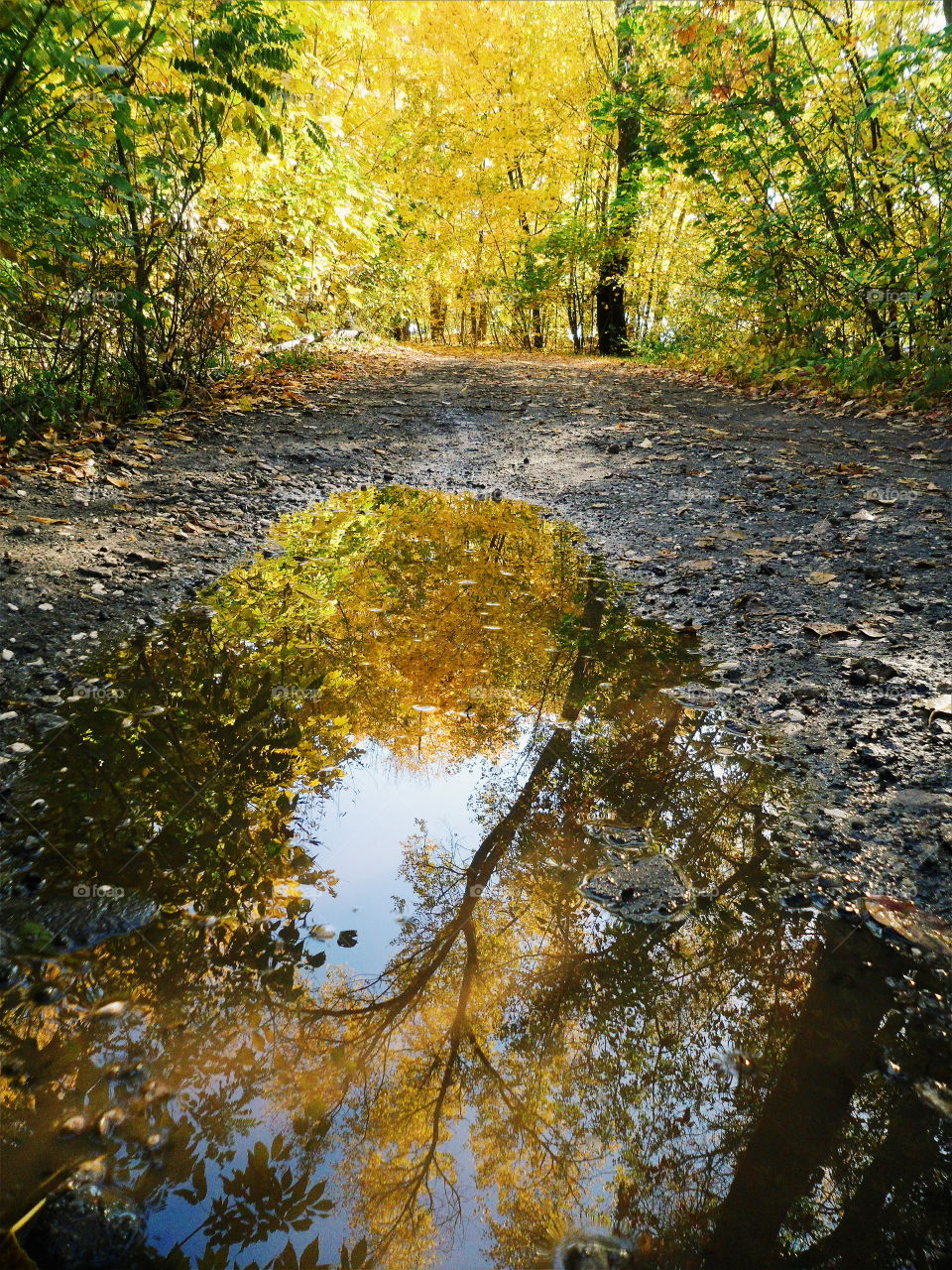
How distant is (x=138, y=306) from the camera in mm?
5539

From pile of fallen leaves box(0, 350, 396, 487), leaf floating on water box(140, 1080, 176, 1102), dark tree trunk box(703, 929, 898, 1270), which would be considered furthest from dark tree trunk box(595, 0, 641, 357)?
leaf floating on water box(140, 1080, 176, 1102)

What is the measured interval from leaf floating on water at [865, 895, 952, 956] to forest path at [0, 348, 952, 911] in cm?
5

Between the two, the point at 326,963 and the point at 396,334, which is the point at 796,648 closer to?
the point at 326,963

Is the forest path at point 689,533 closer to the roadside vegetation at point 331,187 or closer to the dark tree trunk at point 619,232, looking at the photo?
the roadside vegetation at point 331,187

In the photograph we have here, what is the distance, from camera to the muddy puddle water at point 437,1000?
48.4 inches

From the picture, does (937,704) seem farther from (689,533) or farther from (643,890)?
(689,533)

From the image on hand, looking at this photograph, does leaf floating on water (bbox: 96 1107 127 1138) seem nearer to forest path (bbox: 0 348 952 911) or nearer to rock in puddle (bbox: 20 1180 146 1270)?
rock in puddle (bbox: 20 1180 146 1270)

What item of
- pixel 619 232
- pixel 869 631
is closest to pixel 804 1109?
pixel 869 631

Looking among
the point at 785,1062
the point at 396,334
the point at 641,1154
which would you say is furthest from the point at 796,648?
the point at 396,334

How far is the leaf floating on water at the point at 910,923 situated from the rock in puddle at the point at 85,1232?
1.69 metres

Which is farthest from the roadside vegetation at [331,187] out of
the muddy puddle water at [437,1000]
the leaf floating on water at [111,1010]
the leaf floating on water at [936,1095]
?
the leaf floating on water at [936,1095]

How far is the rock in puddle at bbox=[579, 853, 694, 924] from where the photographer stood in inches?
74.0

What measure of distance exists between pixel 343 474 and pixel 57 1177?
5.13 m

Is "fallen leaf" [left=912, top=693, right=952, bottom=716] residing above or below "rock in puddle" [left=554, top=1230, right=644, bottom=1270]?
above
